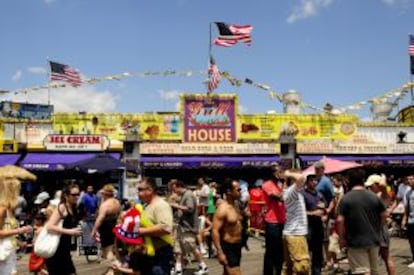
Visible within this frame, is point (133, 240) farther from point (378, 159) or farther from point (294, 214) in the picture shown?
point (378, 159)

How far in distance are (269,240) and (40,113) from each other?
36078mm

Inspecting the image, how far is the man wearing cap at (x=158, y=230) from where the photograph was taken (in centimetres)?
568

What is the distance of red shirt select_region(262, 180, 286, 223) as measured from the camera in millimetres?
7777

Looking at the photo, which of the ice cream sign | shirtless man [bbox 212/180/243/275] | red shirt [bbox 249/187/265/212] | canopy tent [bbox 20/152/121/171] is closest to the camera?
shirtless man [bbox 212/180/243/275]

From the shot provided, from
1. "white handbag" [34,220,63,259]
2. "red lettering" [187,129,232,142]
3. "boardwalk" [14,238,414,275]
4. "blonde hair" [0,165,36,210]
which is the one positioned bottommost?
"boardwalk" [14,238,414,275]

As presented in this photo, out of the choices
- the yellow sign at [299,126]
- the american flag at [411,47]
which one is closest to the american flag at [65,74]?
the yellow sign at [299,126]

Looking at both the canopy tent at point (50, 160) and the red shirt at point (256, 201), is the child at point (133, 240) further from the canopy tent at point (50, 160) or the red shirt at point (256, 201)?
the canopy tent at point (50, 160)

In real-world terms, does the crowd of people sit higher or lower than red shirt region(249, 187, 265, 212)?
higher

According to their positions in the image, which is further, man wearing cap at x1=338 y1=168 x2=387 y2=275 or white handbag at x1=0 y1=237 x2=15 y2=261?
man wearing cap at x1=338 y1=168 x2=387 y2=275

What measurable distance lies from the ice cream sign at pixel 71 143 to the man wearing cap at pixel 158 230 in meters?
19.0

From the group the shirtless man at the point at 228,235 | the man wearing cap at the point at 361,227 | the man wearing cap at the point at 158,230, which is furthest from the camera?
the shirtless man at the point at 228,235

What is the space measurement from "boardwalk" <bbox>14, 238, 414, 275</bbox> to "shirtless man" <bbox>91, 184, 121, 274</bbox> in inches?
53.2

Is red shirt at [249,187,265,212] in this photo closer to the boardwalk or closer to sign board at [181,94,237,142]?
the boardwalk

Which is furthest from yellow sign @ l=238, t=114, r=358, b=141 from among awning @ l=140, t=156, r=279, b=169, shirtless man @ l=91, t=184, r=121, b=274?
shirtless man @ l=91, t=184, r=121, b=274
